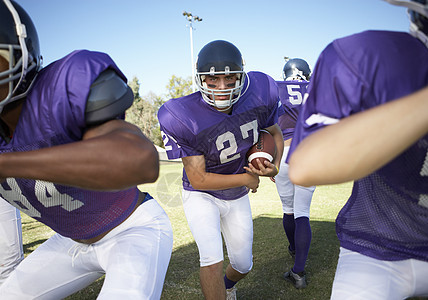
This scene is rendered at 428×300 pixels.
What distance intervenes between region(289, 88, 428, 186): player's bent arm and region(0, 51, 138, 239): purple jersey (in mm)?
847

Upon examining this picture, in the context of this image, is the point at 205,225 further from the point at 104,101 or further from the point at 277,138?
the point at 104,101

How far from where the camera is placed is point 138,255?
1443mm

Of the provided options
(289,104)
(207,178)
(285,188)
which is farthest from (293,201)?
(207,178)

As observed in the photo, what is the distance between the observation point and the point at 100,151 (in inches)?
43.2

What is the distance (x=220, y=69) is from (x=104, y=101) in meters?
1.56

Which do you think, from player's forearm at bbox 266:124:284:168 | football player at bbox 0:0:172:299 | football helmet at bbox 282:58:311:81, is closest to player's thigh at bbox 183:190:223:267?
player's forearm at bbox 266:124:284:168

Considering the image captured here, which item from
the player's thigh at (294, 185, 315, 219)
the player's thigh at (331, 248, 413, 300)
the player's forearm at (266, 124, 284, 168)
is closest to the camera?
the player's thigh at (331, 248, 413, 300)

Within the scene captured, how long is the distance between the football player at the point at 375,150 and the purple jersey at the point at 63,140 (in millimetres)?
829

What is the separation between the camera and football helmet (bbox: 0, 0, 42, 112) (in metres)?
1.31

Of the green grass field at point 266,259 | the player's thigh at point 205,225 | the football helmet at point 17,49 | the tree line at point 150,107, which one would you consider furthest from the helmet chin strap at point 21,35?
the tree line at point 150,107

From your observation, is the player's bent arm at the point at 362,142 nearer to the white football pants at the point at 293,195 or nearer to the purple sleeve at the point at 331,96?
the purple sleeve at the point at 331,96

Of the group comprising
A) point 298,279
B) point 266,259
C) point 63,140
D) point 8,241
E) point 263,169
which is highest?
point 63,140

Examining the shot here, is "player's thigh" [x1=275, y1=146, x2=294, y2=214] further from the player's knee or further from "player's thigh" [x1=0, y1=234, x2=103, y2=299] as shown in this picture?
"player's thigh" [x1=0, y1=234, x2=103, y2=299]

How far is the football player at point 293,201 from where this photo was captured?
3.25 m
